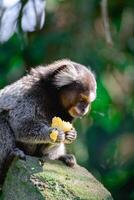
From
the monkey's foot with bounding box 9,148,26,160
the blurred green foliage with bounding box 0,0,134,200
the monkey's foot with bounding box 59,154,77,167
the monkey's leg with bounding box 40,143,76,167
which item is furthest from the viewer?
the blurred green foliage with bounding box 0,0,134,200

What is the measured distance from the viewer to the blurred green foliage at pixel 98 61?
437 inches

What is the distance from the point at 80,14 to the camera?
1109 cm

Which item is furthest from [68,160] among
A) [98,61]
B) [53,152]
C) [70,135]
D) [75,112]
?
[98,61]

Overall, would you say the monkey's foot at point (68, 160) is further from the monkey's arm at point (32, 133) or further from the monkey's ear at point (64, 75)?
the monkey's ear at point (64, 75)

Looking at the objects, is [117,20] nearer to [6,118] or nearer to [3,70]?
[3,70]

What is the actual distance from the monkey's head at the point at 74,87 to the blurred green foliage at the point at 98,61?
107 inches

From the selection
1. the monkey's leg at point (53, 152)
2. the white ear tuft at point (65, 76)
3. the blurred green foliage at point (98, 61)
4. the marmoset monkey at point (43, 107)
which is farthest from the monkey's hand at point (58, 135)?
the blurred green foliage at point (98, 61)

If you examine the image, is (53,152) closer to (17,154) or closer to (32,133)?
(32,133)

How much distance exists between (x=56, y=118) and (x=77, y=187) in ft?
3.01

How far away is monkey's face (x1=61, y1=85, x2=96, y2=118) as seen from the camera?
7.45 metres

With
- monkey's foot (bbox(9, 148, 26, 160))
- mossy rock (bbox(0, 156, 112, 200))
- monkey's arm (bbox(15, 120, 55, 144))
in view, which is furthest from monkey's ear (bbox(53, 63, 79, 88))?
mossy rock (bbox(0, 156, 112, 200))

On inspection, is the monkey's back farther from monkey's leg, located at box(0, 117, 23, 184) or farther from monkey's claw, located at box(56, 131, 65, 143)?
monkey's claw, located at box(56, 131, 65, 143)

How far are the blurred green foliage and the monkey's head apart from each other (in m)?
2.72

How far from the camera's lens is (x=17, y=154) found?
681 cm
